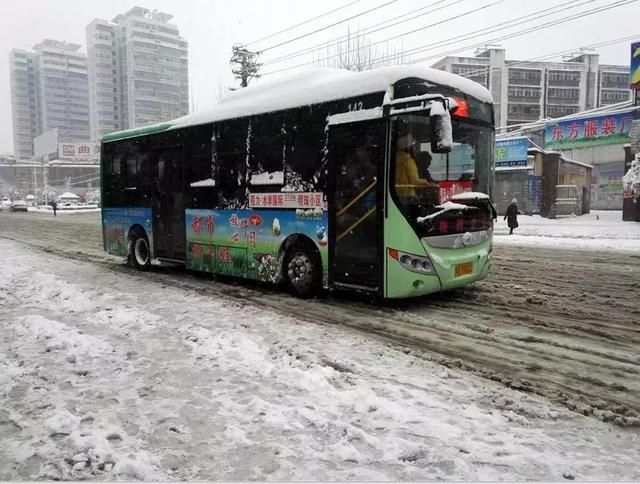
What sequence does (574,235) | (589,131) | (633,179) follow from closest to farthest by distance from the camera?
(574,235)
(633,179)
(589,131)

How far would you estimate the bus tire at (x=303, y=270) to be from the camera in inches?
302

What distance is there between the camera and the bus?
21.6 feet

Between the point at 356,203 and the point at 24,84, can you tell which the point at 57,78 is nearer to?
the point at 24,84

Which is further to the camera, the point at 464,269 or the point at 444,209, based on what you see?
the point at 464,269

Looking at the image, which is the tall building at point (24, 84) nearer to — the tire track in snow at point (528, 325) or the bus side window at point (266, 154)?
the tire track in snow at point (528, 325)

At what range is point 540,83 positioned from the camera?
293 ft

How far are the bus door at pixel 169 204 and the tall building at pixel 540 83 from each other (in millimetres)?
80691

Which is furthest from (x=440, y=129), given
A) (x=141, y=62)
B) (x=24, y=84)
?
(x=141, y=62)

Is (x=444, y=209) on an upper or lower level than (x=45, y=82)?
lower

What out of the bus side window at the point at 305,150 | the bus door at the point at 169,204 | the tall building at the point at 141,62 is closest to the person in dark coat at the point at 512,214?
the bus door at the point at 169,204

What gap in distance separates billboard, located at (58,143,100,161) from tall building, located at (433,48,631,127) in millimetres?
60595

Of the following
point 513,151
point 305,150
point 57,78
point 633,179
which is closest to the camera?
point 305,150

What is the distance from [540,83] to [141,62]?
67590 mm

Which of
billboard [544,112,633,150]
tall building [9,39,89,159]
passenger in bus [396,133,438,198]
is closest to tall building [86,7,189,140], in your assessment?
tall building [9,39,89,159]
